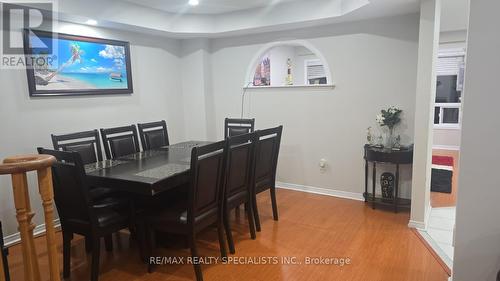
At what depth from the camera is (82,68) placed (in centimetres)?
370

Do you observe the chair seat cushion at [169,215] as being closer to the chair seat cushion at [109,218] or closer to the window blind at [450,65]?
the chair seat cushion at [109,218]

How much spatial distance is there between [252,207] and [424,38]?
2277mm

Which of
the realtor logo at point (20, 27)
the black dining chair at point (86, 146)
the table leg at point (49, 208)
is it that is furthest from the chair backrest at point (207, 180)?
the realtor logo at point (20, 27)

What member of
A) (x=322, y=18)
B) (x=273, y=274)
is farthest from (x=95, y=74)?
(x=273, y=274)

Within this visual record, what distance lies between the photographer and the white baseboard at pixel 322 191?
4.17 metres

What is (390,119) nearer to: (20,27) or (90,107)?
(90,107)

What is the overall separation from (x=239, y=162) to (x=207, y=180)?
1.53 ft

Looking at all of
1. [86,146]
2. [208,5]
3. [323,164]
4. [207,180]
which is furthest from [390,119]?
[86,146]

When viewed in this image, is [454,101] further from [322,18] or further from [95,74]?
[95,74]

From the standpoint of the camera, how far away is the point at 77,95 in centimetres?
366

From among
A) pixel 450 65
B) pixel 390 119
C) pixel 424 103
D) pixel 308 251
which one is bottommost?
pixel 308 251

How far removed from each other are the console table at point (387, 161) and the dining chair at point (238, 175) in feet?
5.08

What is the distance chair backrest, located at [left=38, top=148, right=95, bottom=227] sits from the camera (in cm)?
217

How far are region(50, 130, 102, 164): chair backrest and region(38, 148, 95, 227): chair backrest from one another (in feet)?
2.25
